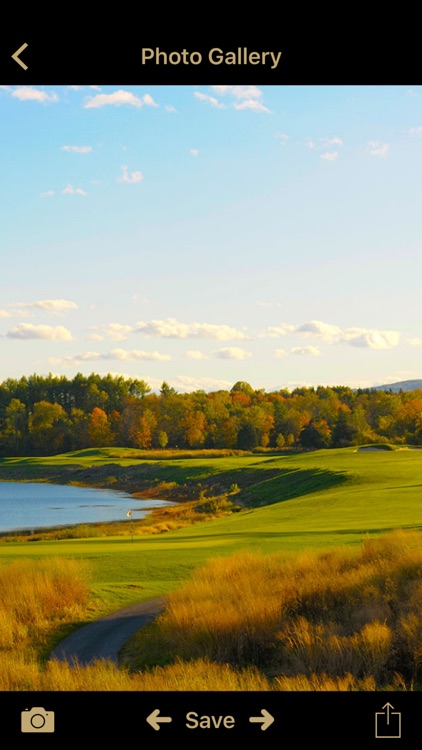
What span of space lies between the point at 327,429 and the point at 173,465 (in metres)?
26.5

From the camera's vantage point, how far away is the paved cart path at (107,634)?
14.8 m

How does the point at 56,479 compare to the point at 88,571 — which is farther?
the point at 56,479

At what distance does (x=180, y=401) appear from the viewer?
150250 millimetres

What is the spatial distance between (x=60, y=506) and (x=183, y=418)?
75.5 meters

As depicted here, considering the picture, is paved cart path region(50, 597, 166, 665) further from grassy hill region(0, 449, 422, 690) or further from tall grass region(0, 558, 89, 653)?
tall grass region(0, 558, 89, 653)

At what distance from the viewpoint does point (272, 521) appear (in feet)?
120
